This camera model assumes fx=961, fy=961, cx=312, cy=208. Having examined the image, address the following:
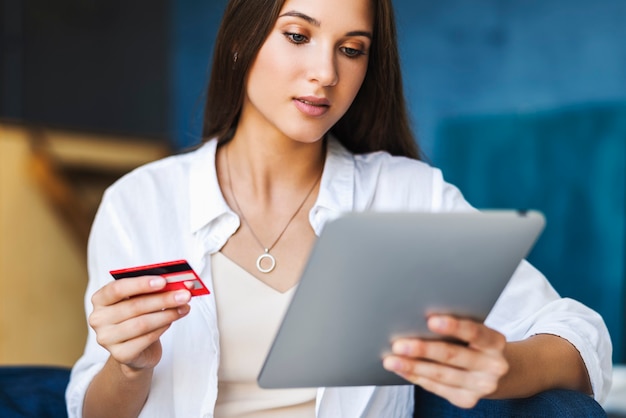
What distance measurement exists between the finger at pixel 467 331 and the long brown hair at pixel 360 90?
27.2 inches

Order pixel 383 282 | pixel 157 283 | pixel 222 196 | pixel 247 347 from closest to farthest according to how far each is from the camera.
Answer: pixel 383 282
pixel 157 283
pixel 247 347
pixel 222 196

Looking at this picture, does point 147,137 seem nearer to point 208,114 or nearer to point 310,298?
point 208,114

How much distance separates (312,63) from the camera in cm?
159

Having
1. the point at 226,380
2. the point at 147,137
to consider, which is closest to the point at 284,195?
the point at 226,380

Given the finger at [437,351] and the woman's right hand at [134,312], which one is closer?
the finger at [437,351]

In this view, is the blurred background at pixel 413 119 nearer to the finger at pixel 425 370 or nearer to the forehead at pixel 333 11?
the forehead at pixel 333 11

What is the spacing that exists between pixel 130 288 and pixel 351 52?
0.61 m

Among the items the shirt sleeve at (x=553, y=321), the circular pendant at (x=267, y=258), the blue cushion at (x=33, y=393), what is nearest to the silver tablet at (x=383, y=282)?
the shirt sleeve at (x=553, y=321)

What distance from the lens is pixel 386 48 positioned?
5.79 ft

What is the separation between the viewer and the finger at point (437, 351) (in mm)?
1162

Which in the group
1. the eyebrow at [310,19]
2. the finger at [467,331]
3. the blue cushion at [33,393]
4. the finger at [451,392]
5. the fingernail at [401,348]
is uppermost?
the eyebrow at [310,19]

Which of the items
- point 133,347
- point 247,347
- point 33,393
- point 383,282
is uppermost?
point 383,282

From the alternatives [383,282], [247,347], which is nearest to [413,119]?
[247,347]

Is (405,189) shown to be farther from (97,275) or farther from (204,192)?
(97,275)
